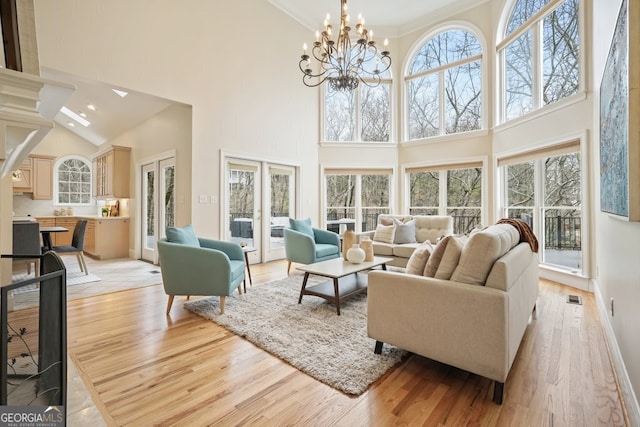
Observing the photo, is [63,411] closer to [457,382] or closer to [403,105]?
[457,382]

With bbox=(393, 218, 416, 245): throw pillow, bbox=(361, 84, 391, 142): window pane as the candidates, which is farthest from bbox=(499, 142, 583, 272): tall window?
bbox=(361, 84, 391, 142): window pane

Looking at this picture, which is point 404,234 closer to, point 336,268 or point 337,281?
point 336,268

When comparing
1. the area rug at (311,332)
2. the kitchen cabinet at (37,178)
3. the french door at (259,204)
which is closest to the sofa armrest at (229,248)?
the area rug at (311,332)

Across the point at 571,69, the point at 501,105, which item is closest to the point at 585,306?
the point at 571,69

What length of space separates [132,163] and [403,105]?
19.1 ft

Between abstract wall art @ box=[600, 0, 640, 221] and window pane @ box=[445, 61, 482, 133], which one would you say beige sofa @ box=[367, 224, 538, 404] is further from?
window pane @ box=[445, 61, 482, 133]

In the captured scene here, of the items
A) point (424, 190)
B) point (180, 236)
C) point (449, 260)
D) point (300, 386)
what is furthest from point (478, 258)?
point (424, 190)

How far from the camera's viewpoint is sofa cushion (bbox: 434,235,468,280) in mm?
1939

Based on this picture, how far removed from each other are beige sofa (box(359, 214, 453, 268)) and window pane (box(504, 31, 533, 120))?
214 centimetres

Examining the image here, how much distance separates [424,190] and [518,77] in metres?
2.50

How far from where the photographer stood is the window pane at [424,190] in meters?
6.35

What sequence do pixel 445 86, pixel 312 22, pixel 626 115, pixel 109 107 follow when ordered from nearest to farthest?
pixel 626 115 → pixel 109 107 → pixel 445 86 → pixel 312 22

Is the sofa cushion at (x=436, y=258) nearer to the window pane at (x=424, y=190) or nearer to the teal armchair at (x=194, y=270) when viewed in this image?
the teal armchair at (x=194, y=270)

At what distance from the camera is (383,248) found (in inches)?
188
